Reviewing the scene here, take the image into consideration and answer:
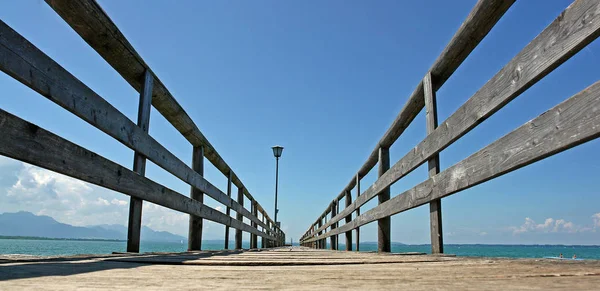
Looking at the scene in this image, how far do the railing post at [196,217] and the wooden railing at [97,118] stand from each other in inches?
14.0

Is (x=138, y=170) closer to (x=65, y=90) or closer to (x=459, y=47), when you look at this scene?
(x=65, y=90)

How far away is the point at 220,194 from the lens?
550 centimetres

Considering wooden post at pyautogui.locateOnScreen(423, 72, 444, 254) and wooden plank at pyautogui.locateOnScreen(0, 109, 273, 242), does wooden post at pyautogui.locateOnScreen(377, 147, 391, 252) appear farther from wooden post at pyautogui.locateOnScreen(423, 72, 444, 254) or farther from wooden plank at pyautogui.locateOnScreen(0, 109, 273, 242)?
wooden plank at pyautogui.locateOnScreen(0, 109, 273, 242)

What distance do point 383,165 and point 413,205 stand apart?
4.98ft

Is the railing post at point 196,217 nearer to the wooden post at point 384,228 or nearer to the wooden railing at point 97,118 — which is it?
the wooden railing at point 97,118

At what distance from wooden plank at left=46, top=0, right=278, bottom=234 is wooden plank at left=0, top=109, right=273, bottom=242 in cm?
76

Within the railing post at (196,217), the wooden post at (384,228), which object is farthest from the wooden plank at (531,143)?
the railing post at (196,217)

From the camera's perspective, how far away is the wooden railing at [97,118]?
1815 millimetres

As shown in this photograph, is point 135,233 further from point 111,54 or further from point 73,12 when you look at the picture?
point 73,12

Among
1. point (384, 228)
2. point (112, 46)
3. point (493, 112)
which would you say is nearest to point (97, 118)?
point (112, 46)

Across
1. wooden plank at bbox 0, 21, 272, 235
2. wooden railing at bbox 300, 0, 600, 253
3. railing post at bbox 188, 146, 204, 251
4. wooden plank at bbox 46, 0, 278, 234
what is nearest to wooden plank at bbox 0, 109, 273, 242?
wooden plank at bbox 0, 21, 272, 235

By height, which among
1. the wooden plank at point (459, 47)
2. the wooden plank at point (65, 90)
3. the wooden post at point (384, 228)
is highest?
the wooden plank at point (459, 47)

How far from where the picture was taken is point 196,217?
16.1ft

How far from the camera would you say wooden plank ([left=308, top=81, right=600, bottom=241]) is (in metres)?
1.39
